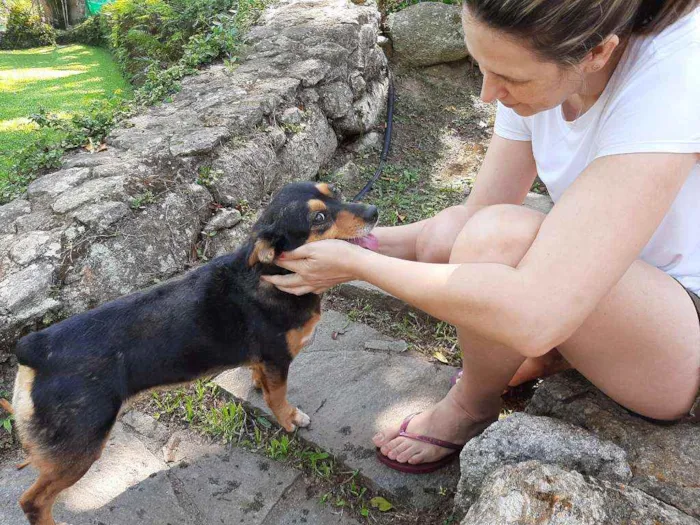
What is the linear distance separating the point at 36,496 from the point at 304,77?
12.9ft

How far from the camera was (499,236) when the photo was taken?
82.1 inches

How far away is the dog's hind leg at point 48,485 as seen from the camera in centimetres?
244

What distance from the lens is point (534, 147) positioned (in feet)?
7.98

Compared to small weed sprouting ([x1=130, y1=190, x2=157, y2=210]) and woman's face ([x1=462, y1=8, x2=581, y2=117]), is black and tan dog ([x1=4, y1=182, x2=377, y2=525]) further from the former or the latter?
woman's face ([x1=462, y1=8, x2=581, y2=117])

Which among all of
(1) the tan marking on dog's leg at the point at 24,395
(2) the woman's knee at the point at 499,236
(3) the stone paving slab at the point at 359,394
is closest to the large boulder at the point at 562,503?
(2) the woman's knee at the point at 499,236

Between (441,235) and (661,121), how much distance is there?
4.06 feet

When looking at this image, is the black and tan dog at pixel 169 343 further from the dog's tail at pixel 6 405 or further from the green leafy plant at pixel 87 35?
the green leafy plant at pixel 87 35

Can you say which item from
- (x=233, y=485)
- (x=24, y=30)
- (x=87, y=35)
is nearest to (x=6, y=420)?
(x=233, y=485)

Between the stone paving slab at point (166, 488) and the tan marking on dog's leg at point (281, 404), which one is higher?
the tan marking on dog's leg at point (281, 404)

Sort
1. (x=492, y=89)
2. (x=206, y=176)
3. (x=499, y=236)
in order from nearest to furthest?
(x=492, y=89), (x=499, y=236), (x=206, y=176)

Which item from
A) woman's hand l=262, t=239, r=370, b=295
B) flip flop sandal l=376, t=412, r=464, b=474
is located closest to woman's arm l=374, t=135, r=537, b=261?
woman's hand l=262, t=239, r=370, b=295

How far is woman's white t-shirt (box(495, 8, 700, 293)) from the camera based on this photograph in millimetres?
1646

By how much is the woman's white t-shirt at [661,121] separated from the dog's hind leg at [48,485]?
98.7 inches

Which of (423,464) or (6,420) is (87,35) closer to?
(6,420)
